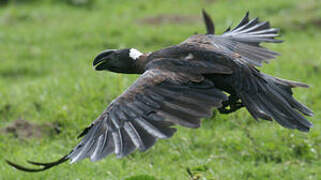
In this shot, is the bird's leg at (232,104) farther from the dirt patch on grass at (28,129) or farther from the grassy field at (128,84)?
the dirt patch on grass at (28,129)

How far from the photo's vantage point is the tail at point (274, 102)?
4754mm

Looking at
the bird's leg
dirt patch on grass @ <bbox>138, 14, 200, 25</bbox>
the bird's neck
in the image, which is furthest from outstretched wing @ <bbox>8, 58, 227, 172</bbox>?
dirt patch on grass @ <bbox>138, 14, 200, 25</bbox>

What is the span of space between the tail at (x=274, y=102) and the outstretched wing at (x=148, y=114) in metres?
0.42

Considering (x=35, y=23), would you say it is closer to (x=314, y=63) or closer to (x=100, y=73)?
(x=100, y=73)

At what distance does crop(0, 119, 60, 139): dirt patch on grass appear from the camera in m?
6.70

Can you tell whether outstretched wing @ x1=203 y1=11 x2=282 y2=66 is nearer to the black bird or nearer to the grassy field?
the black bird

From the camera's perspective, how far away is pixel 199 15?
12.7 metres

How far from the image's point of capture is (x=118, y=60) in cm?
577

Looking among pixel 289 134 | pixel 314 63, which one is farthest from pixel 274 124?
pixel 314 63

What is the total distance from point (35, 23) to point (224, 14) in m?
4.00

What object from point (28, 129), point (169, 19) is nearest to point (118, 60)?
point (28, 129)

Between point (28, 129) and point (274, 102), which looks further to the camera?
point (28, 129)

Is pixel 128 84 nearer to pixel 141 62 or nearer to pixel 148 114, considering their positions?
pixel 141 62

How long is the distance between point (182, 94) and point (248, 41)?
1719mm
